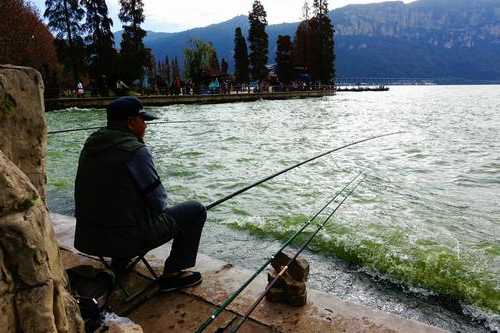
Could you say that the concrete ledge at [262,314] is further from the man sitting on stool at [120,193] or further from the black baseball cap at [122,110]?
the black baseball cap at [122,110]

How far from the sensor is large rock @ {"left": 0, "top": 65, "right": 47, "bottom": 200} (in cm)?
251

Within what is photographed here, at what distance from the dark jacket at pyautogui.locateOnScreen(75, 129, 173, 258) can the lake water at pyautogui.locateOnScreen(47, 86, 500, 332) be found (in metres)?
2.25

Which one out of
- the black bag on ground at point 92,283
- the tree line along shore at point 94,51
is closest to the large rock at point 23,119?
the black bag on ground at point 92,283

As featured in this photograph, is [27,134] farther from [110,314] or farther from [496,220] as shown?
[496,220]

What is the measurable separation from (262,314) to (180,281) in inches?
31.6

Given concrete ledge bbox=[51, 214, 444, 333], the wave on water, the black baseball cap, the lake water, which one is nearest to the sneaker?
concrete ledge bbox=[51, 214, 444, 333]

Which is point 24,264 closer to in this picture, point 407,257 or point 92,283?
point 92,283

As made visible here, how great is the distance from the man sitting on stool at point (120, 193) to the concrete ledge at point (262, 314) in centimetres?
50

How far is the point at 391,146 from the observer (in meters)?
16.7

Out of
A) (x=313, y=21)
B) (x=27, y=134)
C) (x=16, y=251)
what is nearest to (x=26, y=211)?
(x=16, y=251)

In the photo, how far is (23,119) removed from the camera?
2.71 metres

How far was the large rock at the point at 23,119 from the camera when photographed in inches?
99.0

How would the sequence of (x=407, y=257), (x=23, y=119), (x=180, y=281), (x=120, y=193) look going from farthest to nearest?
(x=407, y=257) → (x=180, y=281) → (x=120, y=193) → (x=23, y=119)

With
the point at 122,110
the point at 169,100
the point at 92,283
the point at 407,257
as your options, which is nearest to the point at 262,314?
the point at 92,283
